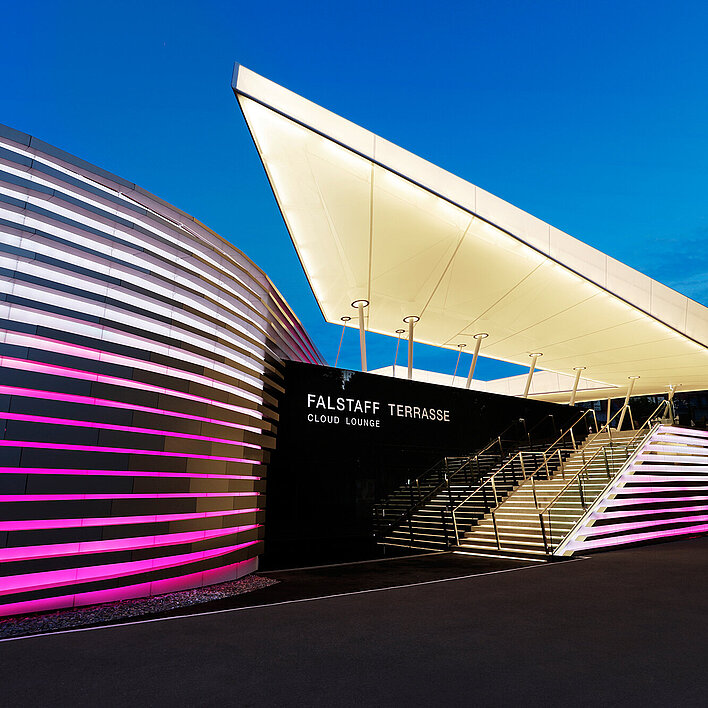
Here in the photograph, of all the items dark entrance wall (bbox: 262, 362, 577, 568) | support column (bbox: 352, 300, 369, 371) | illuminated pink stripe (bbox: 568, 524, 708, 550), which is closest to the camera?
illuminated pink stripe (bbox: 568, 524, 708, 550)

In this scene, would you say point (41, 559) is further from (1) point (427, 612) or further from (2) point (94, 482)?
(1) point (427, 612)

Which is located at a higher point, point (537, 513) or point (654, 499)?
point (654, 499)

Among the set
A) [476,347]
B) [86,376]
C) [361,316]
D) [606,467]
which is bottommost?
[606,467]

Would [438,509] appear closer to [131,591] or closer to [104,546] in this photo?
[131,591]

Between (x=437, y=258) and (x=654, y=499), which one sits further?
(x=437, y=258)

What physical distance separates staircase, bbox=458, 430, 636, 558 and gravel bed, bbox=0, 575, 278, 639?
6.27 meters

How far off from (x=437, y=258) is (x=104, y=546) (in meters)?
12.2

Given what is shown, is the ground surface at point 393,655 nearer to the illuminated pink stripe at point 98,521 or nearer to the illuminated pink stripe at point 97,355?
the illuminated pink stripe at point 98,521

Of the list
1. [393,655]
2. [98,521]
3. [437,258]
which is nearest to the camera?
[393,655]

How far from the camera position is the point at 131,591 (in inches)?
224

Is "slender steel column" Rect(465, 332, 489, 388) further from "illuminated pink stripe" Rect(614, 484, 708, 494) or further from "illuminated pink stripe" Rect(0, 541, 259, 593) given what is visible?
"illuminated pink stripe" Rect(0, 541, 259, 593)

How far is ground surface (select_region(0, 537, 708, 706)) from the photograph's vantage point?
3.21 meters

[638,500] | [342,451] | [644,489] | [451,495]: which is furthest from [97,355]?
[644,489]

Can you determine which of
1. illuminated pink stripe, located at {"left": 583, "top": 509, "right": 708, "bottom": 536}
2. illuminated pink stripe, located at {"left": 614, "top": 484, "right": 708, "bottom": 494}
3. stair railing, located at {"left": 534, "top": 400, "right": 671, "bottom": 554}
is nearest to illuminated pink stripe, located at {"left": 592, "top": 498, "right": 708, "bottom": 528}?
illuminated pink stripe, located at {"left": 583, "top": 509, "right": 708, "bottom": 536}
